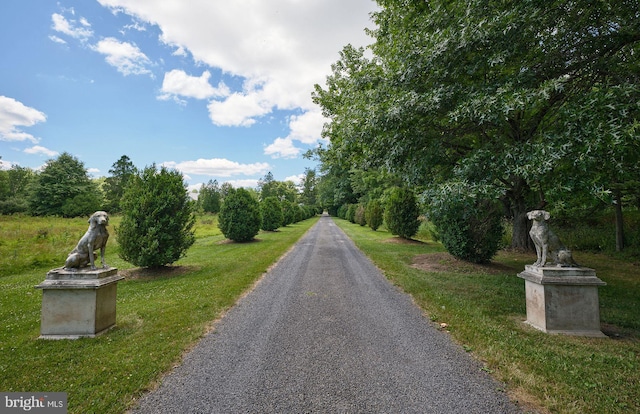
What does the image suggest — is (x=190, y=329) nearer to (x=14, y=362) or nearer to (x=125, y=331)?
(x=125, y=331)

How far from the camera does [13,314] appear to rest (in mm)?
4652

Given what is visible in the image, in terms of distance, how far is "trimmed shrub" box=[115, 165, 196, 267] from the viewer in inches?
284

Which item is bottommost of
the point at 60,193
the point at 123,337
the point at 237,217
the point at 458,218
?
the point at 123,337

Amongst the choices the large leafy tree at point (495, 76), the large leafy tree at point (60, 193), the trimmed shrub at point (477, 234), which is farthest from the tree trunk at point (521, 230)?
the large leafy tree at point (60, 193)

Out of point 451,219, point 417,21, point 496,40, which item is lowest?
point 451,219

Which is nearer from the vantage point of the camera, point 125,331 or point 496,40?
point 125,331

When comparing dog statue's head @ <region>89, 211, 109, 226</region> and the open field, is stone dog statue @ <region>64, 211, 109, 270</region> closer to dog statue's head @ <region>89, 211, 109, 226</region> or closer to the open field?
dog statue's head @ <region>89, 211, 109, 226</region>

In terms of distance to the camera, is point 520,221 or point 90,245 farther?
point 520,221

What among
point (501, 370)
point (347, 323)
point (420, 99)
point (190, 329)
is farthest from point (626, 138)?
point (190, 329)

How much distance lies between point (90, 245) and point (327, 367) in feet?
12.2

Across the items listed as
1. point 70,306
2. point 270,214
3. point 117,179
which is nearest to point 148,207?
point 70,306

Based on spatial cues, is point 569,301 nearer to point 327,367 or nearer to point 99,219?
point 327,367

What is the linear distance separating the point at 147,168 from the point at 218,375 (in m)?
6.83

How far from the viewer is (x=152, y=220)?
730cm
